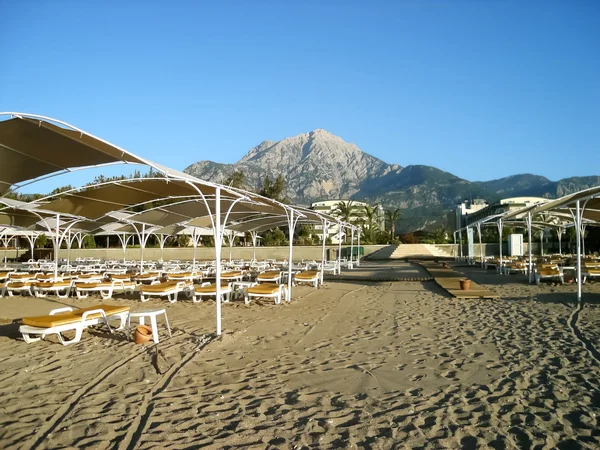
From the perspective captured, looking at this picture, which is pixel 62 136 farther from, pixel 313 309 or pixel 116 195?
pixel 313 309

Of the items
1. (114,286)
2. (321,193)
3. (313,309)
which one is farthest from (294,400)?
(321,193)

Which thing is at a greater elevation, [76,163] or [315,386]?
[76,163]

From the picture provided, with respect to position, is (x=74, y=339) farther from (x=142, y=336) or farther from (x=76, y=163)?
(x=76, y=163)

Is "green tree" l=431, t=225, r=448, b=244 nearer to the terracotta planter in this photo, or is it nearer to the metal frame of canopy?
the metal frame of canopy

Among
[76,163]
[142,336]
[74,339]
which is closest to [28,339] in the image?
[74,339]

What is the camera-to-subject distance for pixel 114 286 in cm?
1116

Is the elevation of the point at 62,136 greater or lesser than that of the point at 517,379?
greater

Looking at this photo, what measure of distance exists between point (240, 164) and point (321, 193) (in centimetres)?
4554

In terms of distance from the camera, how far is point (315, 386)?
13.5 feet

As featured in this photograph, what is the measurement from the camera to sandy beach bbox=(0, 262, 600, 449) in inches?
122

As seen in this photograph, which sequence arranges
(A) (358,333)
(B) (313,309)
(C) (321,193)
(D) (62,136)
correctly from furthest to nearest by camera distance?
1. (C) (321,193)
2. (B) (313,309)
3. (A) (358,333)
4. (D) (62,136)

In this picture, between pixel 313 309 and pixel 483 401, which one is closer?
pixel 483 401

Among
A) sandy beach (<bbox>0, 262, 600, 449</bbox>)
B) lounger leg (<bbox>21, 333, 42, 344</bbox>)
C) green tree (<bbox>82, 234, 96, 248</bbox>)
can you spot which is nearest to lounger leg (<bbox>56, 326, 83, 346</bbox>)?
sandy beach (<bbox>0, 262, 600, 449</bbox>)

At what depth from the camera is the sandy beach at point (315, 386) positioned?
3.10m
